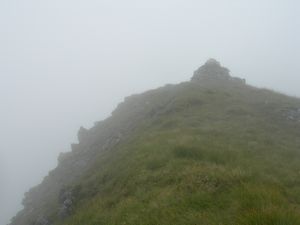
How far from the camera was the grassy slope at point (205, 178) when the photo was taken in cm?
1039

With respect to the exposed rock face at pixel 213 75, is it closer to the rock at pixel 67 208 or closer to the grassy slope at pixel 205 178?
the grassy slope at pixel 205 178

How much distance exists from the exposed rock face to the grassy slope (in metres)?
24.6

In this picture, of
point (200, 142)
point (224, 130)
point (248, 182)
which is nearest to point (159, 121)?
point (224, 130)

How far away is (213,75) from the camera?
57406mm

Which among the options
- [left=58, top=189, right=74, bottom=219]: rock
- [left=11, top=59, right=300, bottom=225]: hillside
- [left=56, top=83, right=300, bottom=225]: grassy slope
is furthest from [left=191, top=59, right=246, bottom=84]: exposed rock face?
[left=58, top=189, right=74, bottom=219]: rock

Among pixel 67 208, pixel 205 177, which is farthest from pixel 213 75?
pixel 205 177

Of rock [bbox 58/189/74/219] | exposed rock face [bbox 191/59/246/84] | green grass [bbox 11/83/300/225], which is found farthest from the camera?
exposed rock face [bbox 191/59/246/84]

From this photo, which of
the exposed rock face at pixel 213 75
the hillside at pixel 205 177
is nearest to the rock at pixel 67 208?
the hillside at pixel 205 177

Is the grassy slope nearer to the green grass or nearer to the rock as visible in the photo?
the green grass

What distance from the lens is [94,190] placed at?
2059 cm

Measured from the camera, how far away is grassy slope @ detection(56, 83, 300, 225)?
→ 34.1 feet

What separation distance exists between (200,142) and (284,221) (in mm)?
11307

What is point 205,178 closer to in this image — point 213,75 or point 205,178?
point 205,178

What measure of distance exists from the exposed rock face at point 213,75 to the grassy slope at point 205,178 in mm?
24565
